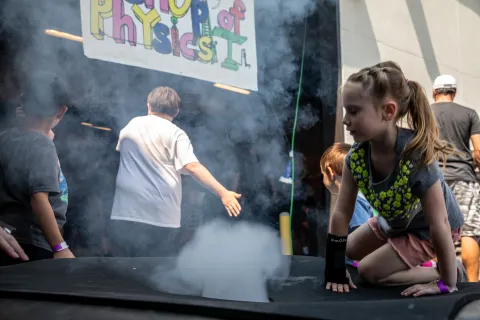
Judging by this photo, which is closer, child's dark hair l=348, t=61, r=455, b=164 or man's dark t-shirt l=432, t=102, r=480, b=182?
child's dark hair l=348, t=61, r=455, b=164

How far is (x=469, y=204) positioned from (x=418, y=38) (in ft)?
5.28

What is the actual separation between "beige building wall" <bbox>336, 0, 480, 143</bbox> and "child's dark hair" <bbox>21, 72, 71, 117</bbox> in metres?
1.98

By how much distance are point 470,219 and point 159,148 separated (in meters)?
1.64

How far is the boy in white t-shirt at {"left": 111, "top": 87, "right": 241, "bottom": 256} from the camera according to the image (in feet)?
7.68

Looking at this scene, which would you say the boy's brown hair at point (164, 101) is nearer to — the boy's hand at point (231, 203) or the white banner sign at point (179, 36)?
the white banner sign at point (179, 36)

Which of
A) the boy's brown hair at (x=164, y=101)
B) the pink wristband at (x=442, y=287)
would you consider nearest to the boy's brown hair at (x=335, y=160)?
the boy's brown hair at (x=164, y=101)

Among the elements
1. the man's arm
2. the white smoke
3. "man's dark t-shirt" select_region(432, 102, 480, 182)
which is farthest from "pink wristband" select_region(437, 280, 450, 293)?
the man's arm

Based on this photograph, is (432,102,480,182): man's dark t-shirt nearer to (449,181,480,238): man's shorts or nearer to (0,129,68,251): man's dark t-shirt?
(449,181,480,238): man's shorts

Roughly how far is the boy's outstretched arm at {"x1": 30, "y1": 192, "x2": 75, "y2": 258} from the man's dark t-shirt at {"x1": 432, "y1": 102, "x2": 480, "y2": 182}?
2.09 m

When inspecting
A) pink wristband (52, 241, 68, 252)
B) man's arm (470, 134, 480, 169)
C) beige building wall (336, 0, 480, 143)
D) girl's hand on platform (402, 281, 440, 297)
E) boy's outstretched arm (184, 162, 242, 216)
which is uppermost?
beige building wall (336, 0, 480, 143)

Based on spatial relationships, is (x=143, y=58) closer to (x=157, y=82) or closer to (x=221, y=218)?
(x=157, y=82)

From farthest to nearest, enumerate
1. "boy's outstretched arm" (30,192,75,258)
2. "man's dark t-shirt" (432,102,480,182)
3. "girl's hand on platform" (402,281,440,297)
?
"man's dark t-shirt" (432,102,480,182)
"boy's outstretched arm" (30,192,75,258)
"girl's hand on platform" (402,281,440,297)

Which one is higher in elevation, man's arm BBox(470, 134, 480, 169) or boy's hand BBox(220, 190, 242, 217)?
man's arm BBox(470, 134, 480, 169)

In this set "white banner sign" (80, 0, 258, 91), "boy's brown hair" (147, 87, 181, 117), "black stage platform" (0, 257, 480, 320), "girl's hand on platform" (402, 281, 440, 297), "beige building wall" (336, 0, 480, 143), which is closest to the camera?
"black stage platform" (0, 257, 480, 320)
